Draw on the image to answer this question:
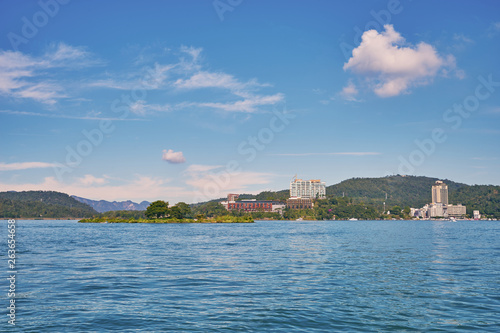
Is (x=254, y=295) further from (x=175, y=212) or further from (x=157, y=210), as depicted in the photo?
(x=157, y=210)

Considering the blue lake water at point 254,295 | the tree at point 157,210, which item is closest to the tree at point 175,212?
the tree at point 157,210

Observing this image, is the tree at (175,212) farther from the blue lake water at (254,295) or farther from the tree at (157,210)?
the blue lake water at (254,295)

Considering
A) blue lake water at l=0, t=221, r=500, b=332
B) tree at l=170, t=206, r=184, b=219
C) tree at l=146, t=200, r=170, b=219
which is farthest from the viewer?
tree at l=146, t=200, r=170, b=219

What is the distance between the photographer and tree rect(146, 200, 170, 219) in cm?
18400

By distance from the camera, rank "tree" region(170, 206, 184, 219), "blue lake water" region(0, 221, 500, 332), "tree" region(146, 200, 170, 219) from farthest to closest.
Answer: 1. "tree" region(146, 200, 170, 219)
2. "tree" region(170, 206, 184, 219)
3. "blue lake water" region(0, 221, 500, 332)

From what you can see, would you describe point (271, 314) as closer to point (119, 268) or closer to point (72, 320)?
point (72, 320)

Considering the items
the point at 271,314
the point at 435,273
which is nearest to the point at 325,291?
the point at 271,314

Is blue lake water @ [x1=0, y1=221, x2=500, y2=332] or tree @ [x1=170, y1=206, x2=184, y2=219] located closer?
blue lake water @ [x1=0, y1=221, x2=500, y2=332]

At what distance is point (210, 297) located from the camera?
2341 centimetres

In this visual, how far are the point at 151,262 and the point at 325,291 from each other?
781 inches

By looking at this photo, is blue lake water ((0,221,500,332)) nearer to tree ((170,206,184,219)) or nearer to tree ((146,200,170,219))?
tree ((170,206,184,219))

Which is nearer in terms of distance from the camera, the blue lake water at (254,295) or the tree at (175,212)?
the blue lake water at (254,295)

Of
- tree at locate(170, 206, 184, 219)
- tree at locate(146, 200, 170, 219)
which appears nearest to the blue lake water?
tree at locate(170, 206, 184, 219)

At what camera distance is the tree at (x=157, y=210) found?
604 ft
